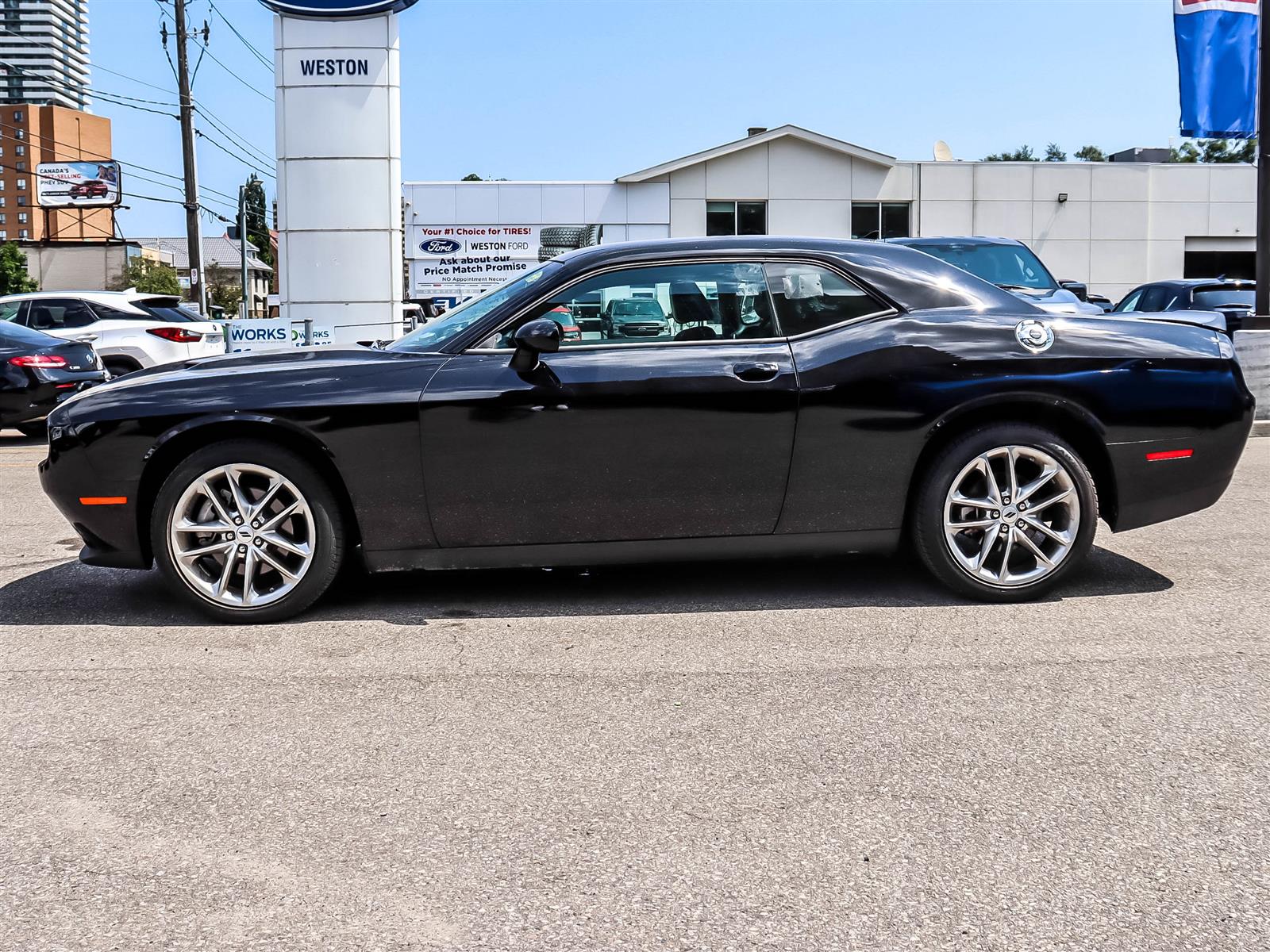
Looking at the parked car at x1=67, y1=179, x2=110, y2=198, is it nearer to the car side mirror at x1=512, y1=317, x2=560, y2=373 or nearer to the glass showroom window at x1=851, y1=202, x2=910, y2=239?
the glass showroom window at x1=851, y1=202, x2=910, y2=239

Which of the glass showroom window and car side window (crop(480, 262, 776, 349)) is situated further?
the glass showroom window

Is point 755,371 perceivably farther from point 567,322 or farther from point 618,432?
point 567,322

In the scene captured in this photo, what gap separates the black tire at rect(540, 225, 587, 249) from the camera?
111ft

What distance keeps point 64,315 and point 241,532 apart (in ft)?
42.3

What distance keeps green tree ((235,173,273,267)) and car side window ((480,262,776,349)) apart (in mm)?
112447

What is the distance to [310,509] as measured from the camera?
4945 millimetres

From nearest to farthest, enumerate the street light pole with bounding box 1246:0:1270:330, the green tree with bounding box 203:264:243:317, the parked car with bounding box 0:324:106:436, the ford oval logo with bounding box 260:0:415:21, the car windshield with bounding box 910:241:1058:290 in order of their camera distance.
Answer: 1. the parked car with bounding box 0:324:106:436
2. the car windshield with bounding box 910:241:1058:290
3. the street light pole with bounding box 1246:0:1270:330
4. the ford oval logo with bounding box 260:0:415:21
5. the green tree with bounding box 203:264:243:317

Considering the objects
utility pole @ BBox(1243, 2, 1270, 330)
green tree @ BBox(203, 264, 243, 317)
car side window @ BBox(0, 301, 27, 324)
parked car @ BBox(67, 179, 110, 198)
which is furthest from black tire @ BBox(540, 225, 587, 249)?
green tree @ BBox(203, 264, 243, 317)

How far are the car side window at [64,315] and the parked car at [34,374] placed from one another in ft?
10.7

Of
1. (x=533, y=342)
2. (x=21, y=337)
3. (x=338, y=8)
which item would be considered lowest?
(x=533, y=342)

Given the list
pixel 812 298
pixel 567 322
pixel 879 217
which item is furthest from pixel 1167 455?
pixel 879 217

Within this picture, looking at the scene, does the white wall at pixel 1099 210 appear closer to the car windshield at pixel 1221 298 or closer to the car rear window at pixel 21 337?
the car windshield at pixel 1221 298

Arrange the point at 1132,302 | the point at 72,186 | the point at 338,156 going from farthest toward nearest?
the point at 72,186
the point at 338,156
the point at 1132,302

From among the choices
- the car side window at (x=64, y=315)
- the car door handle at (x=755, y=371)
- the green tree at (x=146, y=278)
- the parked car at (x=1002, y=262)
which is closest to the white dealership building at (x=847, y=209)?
the car side window at (x=64, y=315)
